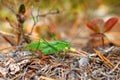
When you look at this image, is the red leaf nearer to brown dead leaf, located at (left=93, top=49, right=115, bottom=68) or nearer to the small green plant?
the small green plant

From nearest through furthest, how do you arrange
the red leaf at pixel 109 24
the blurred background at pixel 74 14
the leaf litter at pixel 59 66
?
the leaf litter at pixel 59 66
the red leaf at pixel 109 24
the blurred background at pixel 74 14

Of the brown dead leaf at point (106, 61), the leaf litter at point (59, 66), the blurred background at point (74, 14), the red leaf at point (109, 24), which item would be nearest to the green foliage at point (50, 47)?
the leaf litter at point (59, 66)

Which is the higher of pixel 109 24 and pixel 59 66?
pixel 109 24

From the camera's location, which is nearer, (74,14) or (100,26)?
(100,26)

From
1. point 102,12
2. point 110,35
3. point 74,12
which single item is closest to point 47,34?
point 110,35

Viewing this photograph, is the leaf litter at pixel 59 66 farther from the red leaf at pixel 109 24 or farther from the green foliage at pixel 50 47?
the red leaf at pixel 109 24

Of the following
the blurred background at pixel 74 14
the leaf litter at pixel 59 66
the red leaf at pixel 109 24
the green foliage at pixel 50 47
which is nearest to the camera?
the leaf litter at pixel 59 66

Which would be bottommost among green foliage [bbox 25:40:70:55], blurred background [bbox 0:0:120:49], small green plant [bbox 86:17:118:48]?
blurred background [bbox 0:0:120:49]

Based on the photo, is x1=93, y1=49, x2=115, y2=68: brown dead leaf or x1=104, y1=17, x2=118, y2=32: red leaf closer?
x1=93, y1=49, x2=115, y2=68: brown dead leaf

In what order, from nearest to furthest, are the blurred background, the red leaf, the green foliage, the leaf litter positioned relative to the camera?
the leaf litter, the green foliage, the red leaf, the blurred background

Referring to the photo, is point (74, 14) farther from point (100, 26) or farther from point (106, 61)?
point (106, 61)

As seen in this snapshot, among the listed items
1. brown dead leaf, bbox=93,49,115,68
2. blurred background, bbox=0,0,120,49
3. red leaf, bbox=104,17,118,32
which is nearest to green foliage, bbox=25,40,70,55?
brown dead leaf, bbox=93,49,115,68

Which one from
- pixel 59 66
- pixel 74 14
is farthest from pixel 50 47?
pixel 74 14
